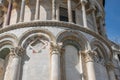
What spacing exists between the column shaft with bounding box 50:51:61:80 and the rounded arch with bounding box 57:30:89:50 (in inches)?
63.5

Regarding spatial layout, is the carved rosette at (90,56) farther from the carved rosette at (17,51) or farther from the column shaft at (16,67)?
the column shaft at (16,67)

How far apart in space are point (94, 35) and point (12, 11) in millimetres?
6515

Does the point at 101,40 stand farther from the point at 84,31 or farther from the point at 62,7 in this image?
the point at 62,7

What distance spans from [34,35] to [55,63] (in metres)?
2.82

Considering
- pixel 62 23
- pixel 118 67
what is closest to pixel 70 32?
pixel 62 23

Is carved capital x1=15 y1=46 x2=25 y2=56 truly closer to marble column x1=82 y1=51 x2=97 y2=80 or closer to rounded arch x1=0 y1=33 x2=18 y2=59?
rounded arch x1=0 y1=33 x2=18 y2=59

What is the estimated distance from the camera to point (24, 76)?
14.9 metres

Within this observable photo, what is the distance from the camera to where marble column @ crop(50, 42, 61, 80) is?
47.1 feet

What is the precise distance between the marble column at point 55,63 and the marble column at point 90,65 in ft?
6.16

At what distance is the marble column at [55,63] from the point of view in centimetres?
1437

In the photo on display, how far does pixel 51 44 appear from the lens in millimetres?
16000

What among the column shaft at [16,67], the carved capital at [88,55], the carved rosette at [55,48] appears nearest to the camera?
the column shaft at [16,67]

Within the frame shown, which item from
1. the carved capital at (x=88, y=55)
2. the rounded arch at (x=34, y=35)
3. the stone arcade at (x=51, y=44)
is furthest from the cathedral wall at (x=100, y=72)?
the rounded arch at (x=34, y=35)

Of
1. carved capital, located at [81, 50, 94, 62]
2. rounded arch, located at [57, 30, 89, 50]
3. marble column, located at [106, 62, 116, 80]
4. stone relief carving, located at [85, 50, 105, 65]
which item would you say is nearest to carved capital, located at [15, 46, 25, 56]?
rounded arch, located at [57, 30, 89, 50]
